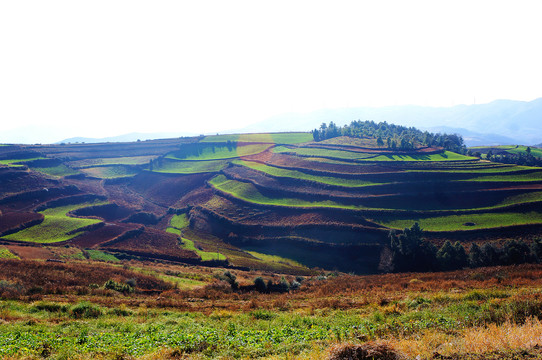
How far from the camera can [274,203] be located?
84.6 m

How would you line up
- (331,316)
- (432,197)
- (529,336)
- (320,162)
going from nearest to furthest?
(529,336) < (331,316) < (432,197) < (320,162)

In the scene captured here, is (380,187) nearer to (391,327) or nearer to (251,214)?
(251,214)

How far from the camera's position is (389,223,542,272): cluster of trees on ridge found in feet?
164

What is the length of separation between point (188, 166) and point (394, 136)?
96.8 metres

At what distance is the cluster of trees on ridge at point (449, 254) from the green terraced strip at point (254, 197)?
58.9ft

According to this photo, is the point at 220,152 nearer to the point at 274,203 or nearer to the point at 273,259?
the point at 274,203


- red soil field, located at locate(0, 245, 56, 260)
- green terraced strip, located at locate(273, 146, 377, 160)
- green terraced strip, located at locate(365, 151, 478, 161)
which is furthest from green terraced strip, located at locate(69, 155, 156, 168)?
green terraced strip, located at locate(365, 151, 478, 161)

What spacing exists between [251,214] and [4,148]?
115903mm

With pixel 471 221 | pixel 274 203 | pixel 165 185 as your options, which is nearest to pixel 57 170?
pixel 165 185

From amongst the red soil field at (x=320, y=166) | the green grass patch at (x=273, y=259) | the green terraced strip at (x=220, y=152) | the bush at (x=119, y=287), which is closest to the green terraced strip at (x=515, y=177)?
the red soil field at (x=320, y=166)

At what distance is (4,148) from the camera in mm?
126750

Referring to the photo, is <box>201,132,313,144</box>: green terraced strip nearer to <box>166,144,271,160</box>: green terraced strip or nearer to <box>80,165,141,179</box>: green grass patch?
<box>166,144,271,160</box>: green terraced strip

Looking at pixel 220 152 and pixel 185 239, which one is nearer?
pixel 185 239

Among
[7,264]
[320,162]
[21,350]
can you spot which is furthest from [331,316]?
[320,162]
